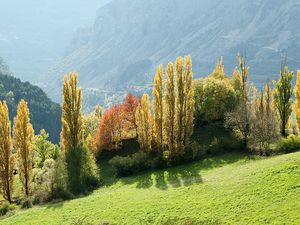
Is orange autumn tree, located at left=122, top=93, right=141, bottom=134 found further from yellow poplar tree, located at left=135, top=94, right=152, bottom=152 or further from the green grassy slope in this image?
the green grassy slope

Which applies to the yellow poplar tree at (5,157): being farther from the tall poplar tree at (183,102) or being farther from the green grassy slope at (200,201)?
the tall poplar tree at (183,102)

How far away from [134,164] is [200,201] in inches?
976

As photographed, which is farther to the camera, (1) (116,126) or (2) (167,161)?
(1) (116,126)

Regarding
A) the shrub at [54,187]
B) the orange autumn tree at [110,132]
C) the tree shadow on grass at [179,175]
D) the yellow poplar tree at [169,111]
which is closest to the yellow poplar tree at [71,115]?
the shrub at [54,187]

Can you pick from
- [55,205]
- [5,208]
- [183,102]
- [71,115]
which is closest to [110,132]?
[71,115]

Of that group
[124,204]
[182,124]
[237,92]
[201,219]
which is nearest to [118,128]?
[182,124]

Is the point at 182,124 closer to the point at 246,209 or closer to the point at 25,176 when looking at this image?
the point at 25,176

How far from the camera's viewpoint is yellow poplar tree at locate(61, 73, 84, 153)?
6225 centimetres

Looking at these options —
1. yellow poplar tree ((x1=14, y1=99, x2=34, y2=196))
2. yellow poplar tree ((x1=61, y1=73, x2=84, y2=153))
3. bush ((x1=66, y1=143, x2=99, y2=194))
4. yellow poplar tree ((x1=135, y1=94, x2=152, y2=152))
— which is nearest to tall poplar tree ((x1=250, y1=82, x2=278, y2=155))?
yellow poplar tree ((x1=135, y1=94, x2=152, y2=152))

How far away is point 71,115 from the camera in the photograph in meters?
62.7

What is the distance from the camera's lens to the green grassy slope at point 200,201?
35.2 meters

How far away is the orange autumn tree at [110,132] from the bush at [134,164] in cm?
1243

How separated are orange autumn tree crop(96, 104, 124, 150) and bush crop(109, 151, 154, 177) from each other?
40.8 ft

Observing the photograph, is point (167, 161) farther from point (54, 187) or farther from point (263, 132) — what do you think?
point (54, 187)
